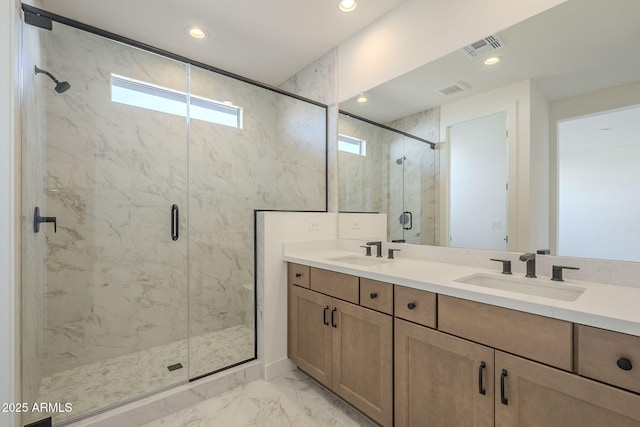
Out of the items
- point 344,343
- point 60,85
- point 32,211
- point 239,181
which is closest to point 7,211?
point 32,211

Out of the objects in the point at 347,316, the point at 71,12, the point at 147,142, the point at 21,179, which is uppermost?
the point at 71,12

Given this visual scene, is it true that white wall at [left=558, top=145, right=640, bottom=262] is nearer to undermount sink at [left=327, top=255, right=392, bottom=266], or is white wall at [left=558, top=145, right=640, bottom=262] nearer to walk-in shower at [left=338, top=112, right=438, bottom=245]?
walk-in shower at [left=338, top=112, right=438, bottom=245]

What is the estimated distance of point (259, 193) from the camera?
2.63m

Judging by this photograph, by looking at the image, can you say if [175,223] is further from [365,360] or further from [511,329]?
[511,329]

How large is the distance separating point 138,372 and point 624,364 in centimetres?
264

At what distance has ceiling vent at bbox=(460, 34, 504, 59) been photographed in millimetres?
1553

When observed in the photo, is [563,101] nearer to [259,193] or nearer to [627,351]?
[627,351]

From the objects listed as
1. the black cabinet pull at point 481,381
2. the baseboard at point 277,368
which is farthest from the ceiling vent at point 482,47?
the baseboard at point 277,368

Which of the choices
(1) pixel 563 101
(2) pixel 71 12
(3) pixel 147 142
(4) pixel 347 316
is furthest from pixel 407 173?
(2) pixel 71 12

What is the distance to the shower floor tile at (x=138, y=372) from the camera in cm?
171

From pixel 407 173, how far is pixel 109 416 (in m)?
2.37

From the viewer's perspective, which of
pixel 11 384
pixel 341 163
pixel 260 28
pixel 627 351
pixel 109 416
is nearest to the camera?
pixel 627 351

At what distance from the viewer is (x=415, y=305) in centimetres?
131

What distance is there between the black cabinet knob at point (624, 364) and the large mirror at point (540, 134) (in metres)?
0.61
